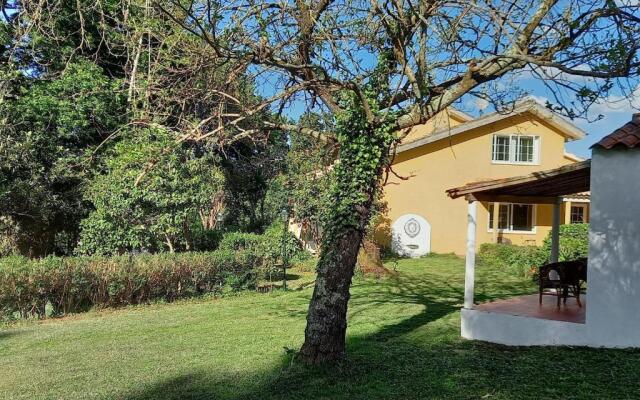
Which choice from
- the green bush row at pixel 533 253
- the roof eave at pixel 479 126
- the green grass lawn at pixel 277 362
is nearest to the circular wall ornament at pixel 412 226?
the green bush row at pixel 533 253

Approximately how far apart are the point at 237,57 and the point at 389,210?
57.2ft

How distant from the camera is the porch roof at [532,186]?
7469 millimetres

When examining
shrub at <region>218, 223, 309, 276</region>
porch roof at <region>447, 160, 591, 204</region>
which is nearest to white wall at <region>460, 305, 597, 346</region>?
porch roof at <region>447, 160, 591, 204</region>

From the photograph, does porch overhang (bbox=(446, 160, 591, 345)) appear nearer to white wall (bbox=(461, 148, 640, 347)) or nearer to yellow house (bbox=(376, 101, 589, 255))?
white wall (bbox=(461, 148, 640, 347))

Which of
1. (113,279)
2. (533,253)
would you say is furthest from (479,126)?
(113,279)

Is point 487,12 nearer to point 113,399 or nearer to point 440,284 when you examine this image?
point 113,399

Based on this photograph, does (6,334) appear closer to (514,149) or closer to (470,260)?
(470,260)

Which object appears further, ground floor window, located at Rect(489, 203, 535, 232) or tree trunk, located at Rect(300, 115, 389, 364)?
ground floor window, located at Rect(489, 203, 535, 232)

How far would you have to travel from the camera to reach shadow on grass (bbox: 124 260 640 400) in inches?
210

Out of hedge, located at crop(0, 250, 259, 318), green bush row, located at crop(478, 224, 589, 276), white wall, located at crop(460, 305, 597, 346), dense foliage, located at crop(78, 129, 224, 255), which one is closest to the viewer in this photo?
white wall, located at crop(460, 305, 597, 346)

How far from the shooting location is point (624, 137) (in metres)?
6.84

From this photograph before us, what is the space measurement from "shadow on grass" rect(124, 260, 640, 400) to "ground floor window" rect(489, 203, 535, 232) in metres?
16.8

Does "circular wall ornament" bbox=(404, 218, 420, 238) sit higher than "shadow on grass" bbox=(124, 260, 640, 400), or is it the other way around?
"circular wall ornament" bbox=(404, 218, 420, 238)

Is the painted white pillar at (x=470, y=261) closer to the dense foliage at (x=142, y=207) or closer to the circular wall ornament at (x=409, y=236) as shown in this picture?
the dense foliage at (x=142, y=207)
